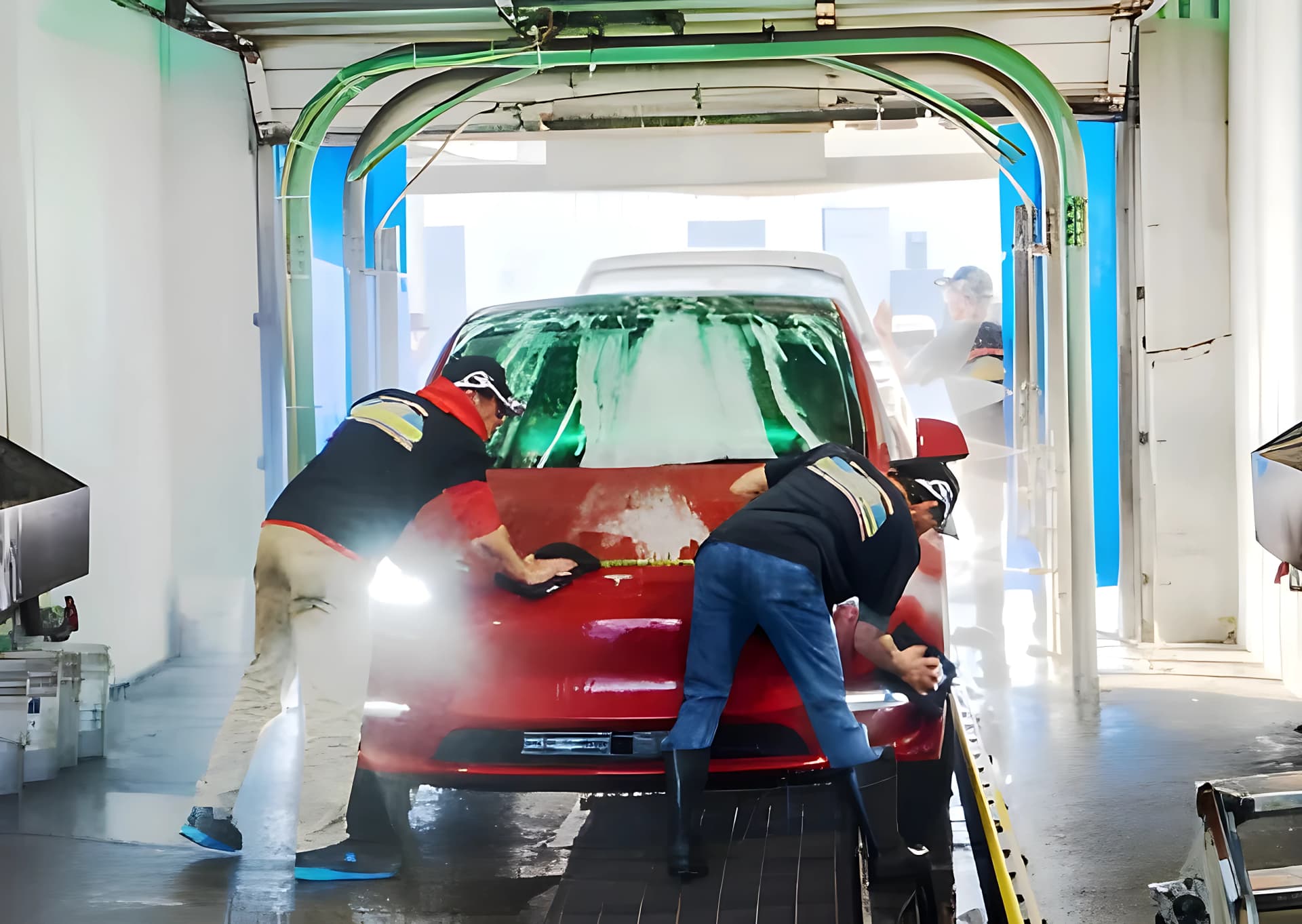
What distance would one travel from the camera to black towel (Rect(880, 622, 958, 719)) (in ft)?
7.43

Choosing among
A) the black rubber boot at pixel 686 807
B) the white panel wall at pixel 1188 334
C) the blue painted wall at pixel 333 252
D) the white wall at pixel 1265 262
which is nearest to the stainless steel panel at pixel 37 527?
the blue painted wall at pixel 333 252

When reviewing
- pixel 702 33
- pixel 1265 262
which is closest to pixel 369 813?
pixel 702 33

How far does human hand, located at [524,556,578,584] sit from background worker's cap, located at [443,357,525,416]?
34 cm

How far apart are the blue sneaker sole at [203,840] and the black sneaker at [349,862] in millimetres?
155

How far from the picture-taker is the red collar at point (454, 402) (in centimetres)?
241

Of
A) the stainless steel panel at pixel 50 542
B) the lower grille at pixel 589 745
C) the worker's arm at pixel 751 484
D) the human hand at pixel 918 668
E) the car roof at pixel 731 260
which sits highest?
the car roof at pixel 731 260

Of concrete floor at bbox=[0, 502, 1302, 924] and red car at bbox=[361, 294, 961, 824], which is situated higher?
red car at bbox=[361, 294, 961, 824]

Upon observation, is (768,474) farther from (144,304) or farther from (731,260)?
(144,304)

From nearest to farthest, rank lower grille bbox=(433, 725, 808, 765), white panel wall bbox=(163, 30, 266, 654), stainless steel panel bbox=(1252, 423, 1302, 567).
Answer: stainless steel panel bbox=(1252, 423, 1302, 567) < lower grille bbox=(433, 725, 808, 765) < white panel wall bbox=(163, 30, 266, 654)

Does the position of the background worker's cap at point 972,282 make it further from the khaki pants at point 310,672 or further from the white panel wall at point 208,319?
the white panel wall at point 208,319

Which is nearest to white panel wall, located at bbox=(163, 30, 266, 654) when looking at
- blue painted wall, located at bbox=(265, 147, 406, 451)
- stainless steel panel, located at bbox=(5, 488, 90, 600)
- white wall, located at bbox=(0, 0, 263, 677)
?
white wall, located at bbox=(0, 0, 263, 677)

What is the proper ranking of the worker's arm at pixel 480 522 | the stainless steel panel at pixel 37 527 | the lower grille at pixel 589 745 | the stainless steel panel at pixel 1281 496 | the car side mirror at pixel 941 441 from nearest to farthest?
the stainless steel panel at pixel 1281 496, the stainless steel panel at pixel 37 527, the lower grille at pixel 589 745, the worker's arm at pixel 480 522, the car side mirror at pixel 941 441

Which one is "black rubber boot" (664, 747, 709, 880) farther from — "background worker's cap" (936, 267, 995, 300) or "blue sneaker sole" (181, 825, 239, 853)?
"background worker's cap" (936, 267, 995, 300)

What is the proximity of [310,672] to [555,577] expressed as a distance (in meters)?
0.57
